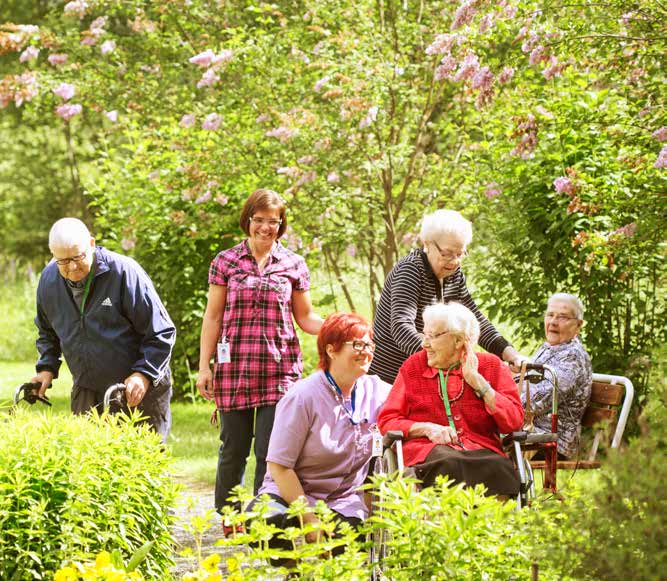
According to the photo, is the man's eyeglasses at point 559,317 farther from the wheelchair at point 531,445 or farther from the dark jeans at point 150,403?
the dark jeans at point 150,403

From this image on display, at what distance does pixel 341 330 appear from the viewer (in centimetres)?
435

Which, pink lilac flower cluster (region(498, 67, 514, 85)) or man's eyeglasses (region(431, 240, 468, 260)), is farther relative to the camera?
pink lilac flower cluster (region(498, 67, 514, 85))

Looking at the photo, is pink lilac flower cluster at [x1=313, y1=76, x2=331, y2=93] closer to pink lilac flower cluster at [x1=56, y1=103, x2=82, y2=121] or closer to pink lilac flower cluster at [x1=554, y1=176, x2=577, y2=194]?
pink lilac flower cluster at [x1=554, y1=176, x2=577, y2=194]

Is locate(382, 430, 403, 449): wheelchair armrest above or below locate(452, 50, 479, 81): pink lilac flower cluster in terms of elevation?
below

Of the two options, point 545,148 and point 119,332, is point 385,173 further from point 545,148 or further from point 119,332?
point 119,332

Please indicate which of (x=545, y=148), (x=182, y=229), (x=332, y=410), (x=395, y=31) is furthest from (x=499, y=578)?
(x=182, y=229)

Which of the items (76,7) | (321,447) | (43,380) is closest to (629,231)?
(321,447)

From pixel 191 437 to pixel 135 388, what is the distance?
4.64 meters

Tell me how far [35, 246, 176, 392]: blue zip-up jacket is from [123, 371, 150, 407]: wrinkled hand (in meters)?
0.03

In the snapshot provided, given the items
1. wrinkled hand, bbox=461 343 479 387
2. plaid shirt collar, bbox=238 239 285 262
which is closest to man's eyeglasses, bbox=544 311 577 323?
wrinkled hand, bbox=461 343 479 387

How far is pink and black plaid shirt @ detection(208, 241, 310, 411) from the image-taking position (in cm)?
550

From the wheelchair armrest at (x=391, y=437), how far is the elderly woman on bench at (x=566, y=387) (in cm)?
142

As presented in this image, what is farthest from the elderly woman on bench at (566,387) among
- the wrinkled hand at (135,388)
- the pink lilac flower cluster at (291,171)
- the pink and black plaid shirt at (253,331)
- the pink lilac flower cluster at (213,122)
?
the pink lilac flower cluster at (213,122)

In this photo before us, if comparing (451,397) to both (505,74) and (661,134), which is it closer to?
(661,134)
